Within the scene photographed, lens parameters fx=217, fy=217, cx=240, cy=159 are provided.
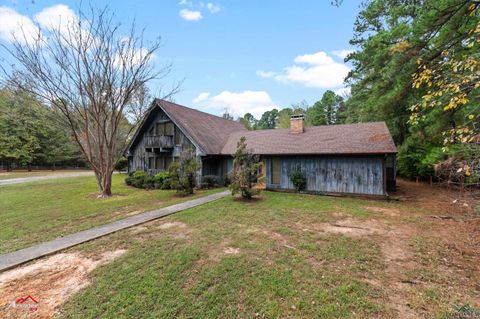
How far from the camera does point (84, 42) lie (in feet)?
36.1

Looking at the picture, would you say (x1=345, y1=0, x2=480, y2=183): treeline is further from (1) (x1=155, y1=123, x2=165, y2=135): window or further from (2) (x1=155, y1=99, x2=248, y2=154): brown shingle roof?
(1) (x1=155, y1=123, x2=165, y2=135): window

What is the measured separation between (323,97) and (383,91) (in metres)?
26.7

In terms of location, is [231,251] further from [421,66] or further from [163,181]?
[163,181]

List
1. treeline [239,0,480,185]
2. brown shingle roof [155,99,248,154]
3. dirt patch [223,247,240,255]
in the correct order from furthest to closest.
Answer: brown shingle roof [155,99,248,154] → dirt patch [223,247,240,255] → treeline [239,0,480,185]

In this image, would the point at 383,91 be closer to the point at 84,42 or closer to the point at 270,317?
the point at 270,317

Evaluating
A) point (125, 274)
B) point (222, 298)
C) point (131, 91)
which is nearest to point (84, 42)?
point (131, 91)

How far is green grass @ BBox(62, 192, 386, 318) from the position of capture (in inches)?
125

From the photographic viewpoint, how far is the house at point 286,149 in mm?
11070

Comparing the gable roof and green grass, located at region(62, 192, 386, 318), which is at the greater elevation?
the gable roof

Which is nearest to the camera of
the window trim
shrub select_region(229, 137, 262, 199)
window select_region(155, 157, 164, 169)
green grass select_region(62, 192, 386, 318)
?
green grass select_region(62, 192, 386, 318)

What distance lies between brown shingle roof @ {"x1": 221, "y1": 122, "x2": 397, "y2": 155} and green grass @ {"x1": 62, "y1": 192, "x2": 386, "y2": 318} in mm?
6269

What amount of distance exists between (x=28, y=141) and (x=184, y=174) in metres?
34.6

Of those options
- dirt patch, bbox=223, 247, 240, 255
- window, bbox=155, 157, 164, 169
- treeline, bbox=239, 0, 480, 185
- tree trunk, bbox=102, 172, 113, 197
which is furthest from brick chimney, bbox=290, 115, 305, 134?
tree trunk, bbox=102, 172, 113, 197

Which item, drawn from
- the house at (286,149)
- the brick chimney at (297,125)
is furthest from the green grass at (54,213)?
the brick chimney at (297,125)
